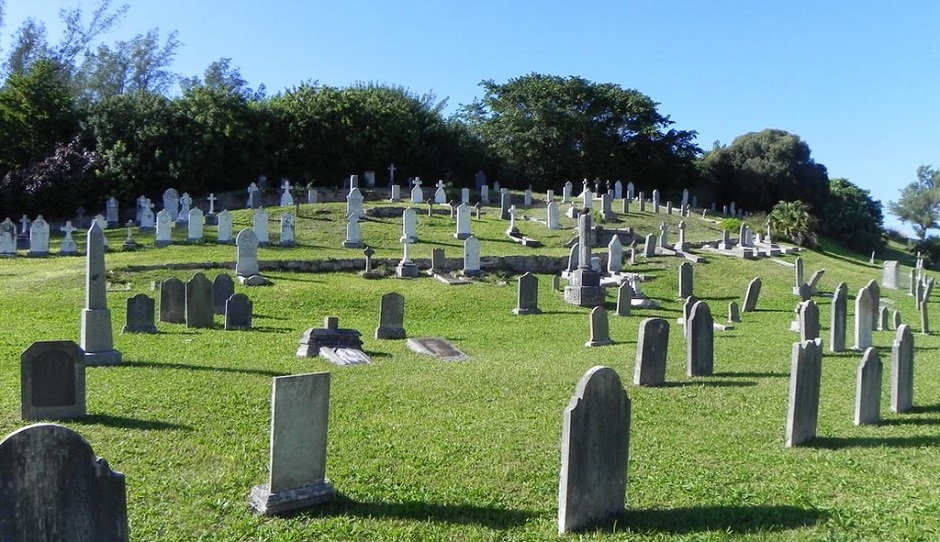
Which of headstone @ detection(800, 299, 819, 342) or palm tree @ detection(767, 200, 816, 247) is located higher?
palm tree @ detection(767, 200, 816, 247)

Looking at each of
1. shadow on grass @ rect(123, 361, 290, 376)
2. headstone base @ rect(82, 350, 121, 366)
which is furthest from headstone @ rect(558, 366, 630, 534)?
headstone base @ rect(82, 350, 121, 366)

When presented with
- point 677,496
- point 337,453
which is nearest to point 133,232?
point 337,453

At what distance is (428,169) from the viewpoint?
55.1 metres

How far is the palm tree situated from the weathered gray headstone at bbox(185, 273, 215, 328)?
1272 inches

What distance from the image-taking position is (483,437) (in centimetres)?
782

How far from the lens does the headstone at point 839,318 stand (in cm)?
1334

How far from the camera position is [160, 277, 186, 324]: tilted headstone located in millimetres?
15852

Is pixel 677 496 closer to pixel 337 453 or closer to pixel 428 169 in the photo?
pixel 337 453

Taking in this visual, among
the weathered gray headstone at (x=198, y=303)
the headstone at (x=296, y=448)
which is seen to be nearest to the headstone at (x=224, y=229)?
the weathered gray headstone at (x=198, y=303)

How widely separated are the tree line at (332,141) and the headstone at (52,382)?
39382 mm

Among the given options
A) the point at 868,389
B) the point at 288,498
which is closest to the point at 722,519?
the point at 288,498

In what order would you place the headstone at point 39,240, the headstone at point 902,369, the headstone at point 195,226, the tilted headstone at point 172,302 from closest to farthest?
the headstone at point 902,369
the tilted headstone at point 172,302
the headstone at point 39,240
the headstone at point 195,226

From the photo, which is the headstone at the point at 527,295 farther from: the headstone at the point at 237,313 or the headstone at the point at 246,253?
the headstone at the point at 246,253

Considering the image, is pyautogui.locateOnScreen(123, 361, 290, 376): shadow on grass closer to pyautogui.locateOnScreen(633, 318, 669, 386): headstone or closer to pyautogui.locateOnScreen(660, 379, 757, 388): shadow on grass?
pyautogui.locateOnScreen(633, 318, 669, 386): headstone
